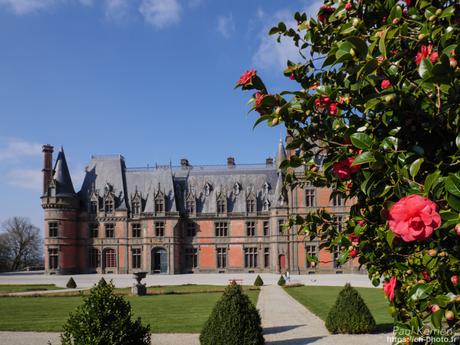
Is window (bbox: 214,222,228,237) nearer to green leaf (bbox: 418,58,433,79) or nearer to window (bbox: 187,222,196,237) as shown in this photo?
window (bbox: 187,222,196,237)

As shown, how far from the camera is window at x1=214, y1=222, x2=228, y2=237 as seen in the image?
169ft

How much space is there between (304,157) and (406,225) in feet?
5.80

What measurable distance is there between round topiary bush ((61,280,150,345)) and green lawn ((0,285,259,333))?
5.93 metres

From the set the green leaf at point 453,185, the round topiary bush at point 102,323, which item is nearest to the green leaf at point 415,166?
the green leaf at point 453,185

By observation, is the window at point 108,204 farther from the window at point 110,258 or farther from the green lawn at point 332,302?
the green lawn at point 332,302

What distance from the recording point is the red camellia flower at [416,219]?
7.01 feet

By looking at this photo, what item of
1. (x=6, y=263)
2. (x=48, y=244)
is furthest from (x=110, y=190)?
(x=6, y=263)

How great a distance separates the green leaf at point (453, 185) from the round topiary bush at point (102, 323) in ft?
26.2

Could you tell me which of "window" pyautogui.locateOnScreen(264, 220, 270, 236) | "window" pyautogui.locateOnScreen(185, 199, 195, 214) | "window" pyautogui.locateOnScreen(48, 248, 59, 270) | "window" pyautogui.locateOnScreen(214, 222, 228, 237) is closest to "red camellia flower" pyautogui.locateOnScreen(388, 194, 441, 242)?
"window" pyautogui.locateOnScreen(264, 220, 270, 236)

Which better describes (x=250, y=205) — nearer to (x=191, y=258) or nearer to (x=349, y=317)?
(x=191, y=258)

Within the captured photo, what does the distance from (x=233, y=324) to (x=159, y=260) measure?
41256 mm

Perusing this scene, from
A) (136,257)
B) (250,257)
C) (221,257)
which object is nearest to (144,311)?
(250,257)

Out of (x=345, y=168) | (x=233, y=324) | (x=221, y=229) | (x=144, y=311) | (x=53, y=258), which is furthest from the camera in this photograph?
(x=221, y=229)

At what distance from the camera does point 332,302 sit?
21312 mm
